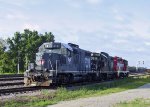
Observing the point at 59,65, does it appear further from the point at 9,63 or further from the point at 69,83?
the point at 9,63

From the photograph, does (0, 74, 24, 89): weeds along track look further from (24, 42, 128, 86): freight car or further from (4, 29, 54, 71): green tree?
(4, 29, 54, 71): green tree

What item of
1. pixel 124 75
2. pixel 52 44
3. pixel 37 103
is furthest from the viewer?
pixel 124 75

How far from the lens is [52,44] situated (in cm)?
3102

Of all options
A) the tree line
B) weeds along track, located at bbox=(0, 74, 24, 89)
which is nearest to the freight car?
weeds along track, located at bbox=(0, 74, 24, 89)

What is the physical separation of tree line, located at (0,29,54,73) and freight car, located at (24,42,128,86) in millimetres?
41541

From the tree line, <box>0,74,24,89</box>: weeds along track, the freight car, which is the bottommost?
<box>0,74,24,89</box>: weeds along track

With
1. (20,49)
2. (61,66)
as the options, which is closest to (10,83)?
(61,66)

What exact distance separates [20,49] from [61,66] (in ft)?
178

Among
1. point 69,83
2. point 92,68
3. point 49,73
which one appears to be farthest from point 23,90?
point 92,68

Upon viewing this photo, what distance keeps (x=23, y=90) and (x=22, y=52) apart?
188 feet

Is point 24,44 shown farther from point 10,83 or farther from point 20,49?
point 10,83

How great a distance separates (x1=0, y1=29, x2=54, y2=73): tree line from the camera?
78938 mm

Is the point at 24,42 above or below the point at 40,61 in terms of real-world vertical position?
above

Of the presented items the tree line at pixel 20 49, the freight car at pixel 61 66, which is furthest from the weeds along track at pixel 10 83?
the tree line at pixel 20 49
